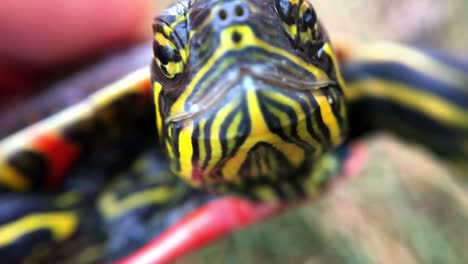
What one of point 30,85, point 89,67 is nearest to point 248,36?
point 89,67

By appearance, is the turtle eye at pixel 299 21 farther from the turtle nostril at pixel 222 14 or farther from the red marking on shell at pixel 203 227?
the red marking on shell at pixel 203 227

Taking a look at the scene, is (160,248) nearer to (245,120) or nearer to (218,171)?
(218,171)

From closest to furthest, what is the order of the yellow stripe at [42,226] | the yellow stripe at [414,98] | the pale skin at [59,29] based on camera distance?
1. the yellow stripe at [42,226]
2. the yellow stripe at [414,98]
3. the pale skin at [59,29]

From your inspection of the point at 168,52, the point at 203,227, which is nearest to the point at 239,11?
the point at 168,52

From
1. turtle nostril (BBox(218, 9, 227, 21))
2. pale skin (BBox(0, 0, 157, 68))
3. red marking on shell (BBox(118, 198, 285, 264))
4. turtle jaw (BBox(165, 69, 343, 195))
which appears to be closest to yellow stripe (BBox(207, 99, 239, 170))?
turtle jaw (BBox(165, 69, 343, 195))

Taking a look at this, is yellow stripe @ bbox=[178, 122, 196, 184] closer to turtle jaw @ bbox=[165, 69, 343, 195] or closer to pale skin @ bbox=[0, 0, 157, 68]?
turtle jaw @ bbox=[165, 69, 343, 195]

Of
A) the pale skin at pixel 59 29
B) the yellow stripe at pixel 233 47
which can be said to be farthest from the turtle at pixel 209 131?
the pale skin at pixel 59 29
